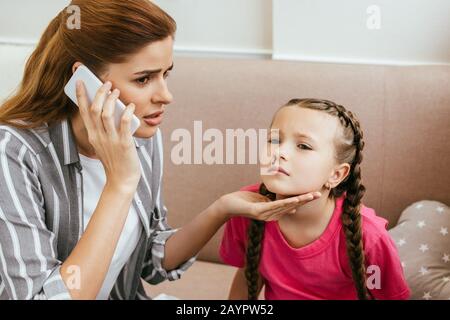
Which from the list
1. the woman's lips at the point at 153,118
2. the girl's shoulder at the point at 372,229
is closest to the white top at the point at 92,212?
the woman's lips at the point at 153,118

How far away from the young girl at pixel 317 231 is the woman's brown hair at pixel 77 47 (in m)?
0.21

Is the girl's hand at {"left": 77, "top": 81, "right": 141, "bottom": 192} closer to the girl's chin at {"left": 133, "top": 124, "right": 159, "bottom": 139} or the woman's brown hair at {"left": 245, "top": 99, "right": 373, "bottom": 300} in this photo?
the girl's chin at {"left": 133, "top": 124, "right": 159, "bottom": 139}

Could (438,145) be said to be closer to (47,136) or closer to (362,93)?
(362,93)

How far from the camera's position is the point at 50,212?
716 mm

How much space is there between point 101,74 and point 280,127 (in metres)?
0.23

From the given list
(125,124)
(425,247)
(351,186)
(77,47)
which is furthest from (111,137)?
(425,247)

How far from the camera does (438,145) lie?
782 millimetres

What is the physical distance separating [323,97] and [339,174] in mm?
122

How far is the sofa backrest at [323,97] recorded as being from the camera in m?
0.79

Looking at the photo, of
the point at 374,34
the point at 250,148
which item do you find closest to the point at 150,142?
the point at 250,148

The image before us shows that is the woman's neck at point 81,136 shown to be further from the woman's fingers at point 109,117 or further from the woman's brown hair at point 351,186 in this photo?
the woman's brown hair at point 351,186

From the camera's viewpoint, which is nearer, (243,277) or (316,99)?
(316,99)

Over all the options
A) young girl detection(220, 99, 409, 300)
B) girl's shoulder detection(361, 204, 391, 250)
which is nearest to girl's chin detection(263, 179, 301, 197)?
young girl detection(220, 99, 409, 300)

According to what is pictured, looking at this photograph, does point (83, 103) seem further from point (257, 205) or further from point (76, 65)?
point (257, 205)
